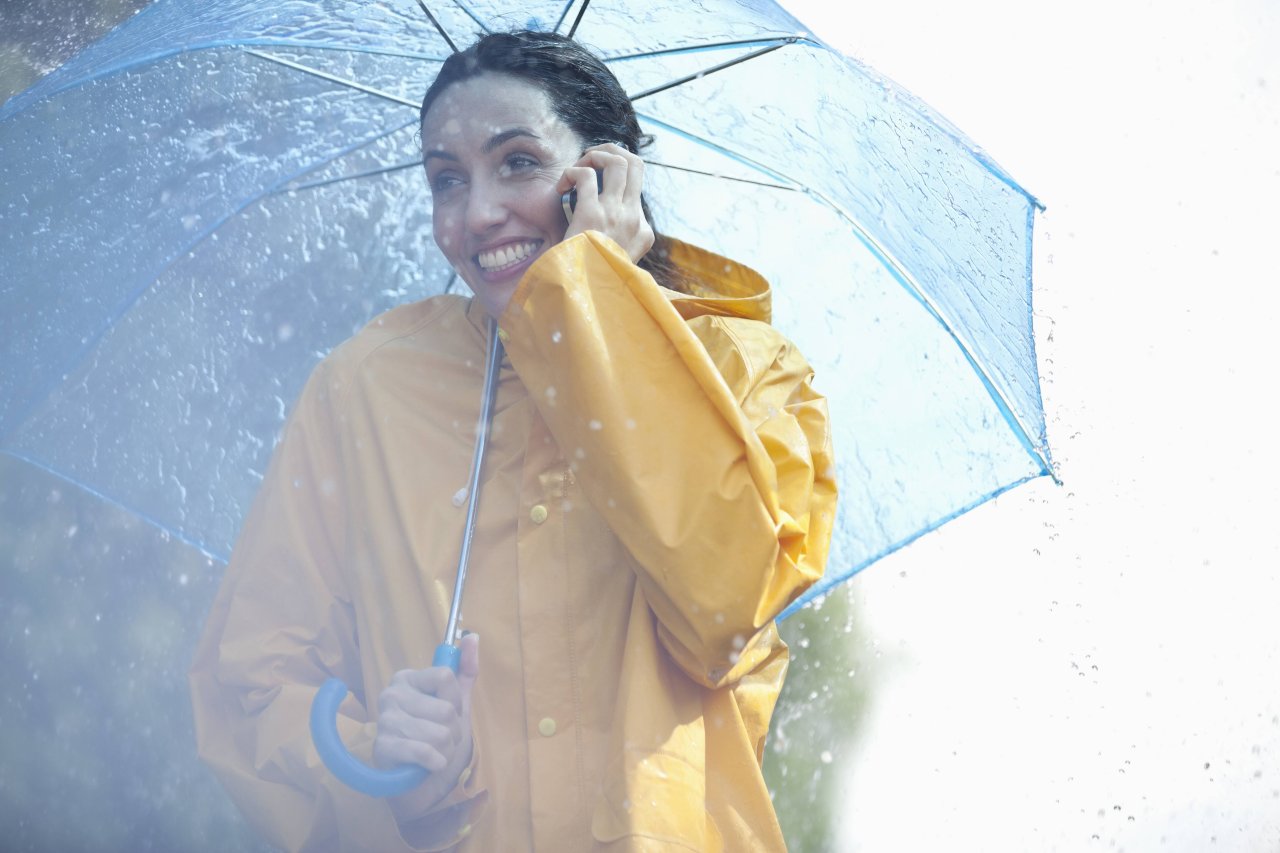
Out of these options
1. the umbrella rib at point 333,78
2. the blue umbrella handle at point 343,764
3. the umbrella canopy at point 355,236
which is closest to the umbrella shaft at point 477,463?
the blue umbrella handle at point 343,764

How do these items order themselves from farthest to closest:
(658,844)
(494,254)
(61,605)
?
(61,605) < (494,254) < (658,844)

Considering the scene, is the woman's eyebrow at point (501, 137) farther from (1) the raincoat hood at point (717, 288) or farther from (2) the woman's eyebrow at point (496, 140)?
(1) the raincoat hood at point (717, 288)

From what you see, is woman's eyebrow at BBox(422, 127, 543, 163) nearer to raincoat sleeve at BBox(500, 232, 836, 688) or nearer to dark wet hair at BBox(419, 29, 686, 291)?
dark wet hair at BBox(419, 29, 686, 291)

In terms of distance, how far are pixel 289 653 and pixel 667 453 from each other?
0.73m

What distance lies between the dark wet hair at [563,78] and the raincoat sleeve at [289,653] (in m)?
0.57

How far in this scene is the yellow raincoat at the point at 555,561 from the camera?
1.54m

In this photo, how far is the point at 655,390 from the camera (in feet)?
Result: 5.11

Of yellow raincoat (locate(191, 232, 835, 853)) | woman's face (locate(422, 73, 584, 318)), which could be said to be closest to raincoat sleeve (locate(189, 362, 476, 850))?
yellow raincoat (locate(191, 232, 835, 853))

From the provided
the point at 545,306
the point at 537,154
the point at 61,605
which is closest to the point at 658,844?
the point at 545,306

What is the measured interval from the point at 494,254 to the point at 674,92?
55 cm

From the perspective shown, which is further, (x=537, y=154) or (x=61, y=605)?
(x=61, y=605)

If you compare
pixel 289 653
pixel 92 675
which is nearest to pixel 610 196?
pixel 289 653

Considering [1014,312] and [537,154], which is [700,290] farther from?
[1014,312]

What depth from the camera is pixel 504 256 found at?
1.93m
